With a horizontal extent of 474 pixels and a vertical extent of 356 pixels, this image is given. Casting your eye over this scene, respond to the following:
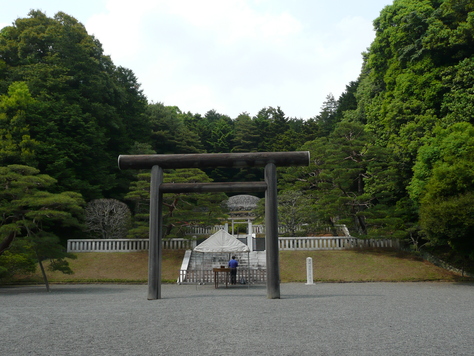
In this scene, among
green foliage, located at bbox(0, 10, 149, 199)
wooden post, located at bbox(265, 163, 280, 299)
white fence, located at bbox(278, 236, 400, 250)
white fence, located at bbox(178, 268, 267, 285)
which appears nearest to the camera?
wooden post, located at bbox(265, 163, 280, 299)

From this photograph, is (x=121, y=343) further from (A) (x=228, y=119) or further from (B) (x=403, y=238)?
(A) (x=228, y=119)

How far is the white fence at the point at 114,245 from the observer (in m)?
21.2

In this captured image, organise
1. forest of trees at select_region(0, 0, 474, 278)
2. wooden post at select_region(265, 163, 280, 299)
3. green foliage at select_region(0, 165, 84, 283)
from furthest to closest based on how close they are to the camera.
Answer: forest of trees at select_region(0, 0, 474, 278), green foliage at select_region(0, 165, 84, 283), wooden post at select_region(265, 163, 280, 299)

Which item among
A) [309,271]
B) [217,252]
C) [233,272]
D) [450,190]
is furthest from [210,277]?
[450,190]

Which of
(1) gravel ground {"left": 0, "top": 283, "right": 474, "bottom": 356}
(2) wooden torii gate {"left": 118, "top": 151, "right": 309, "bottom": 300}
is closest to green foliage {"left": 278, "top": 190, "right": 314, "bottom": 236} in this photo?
(2) wooden torii gate {"left": 118, "top": 151, "right": 309, "bottom": 300}

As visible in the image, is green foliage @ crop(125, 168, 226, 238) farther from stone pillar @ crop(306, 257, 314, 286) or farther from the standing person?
stone pillar @ crop(306, 257, 314, 286)

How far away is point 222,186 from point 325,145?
15.8 m

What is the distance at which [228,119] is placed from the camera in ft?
195

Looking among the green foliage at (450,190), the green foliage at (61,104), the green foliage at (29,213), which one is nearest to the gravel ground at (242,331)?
the green foliage at (29,213)

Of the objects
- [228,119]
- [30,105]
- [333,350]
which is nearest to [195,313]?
[333,350]

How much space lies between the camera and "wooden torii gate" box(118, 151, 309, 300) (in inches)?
377

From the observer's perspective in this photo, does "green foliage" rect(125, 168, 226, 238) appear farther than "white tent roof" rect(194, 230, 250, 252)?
Yes

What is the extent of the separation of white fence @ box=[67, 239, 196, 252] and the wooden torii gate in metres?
11.7

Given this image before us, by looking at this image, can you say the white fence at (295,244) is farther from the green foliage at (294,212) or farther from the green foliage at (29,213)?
the green foliage at (29,213)
